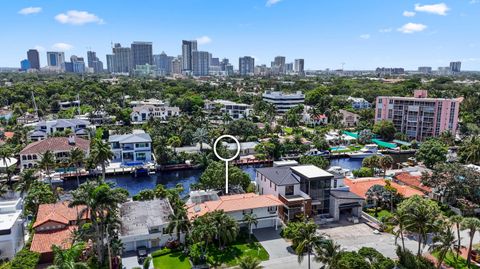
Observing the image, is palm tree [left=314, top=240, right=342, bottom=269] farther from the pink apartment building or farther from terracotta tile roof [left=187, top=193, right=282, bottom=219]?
the pink apartment building

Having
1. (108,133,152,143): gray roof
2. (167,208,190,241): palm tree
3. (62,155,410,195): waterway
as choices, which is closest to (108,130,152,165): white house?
(108,133,152,143): gray roof

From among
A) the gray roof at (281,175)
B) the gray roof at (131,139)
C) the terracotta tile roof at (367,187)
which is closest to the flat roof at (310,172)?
the gray roof at (281,175)

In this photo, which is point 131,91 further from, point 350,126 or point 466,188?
point 466,188

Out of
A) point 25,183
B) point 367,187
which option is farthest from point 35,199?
point 367,187

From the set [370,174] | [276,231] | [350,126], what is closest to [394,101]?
[350,126]

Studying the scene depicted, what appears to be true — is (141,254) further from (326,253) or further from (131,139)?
(131,139)

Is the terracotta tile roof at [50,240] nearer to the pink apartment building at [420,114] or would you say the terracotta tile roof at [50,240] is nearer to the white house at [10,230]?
the white house at [10,230]
